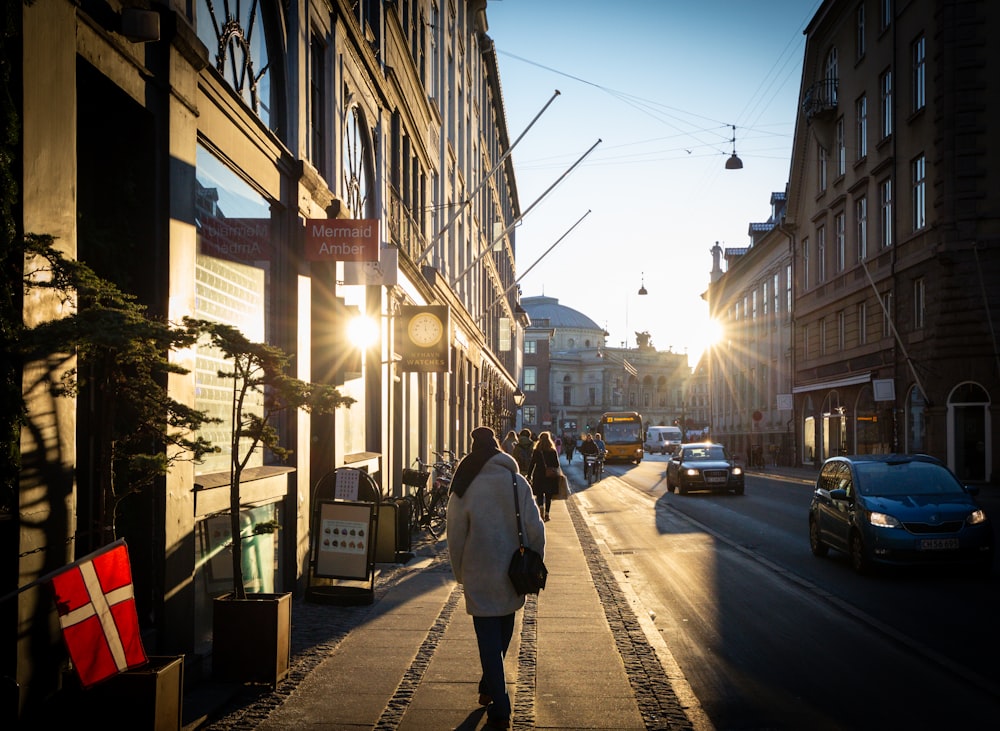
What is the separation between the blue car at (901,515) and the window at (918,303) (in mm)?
21978

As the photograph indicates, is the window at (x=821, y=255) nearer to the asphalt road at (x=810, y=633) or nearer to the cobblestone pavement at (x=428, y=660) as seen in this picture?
the asphalt road at (x=810, y=633)

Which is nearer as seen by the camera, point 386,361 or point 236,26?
point 236,26

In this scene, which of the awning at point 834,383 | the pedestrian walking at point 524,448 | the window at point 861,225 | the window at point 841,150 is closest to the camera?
the pedestrian walking at point 524,448

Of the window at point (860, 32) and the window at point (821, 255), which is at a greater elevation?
the window at point (860, 32)

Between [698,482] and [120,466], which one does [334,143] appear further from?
[698,482]

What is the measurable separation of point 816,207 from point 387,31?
34392 mm

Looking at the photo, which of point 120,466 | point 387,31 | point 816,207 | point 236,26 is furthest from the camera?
point 816,207

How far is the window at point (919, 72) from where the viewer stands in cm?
3512

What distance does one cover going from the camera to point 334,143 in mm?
13586

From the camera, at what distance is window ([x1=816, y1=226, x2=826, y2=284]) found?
4762cm

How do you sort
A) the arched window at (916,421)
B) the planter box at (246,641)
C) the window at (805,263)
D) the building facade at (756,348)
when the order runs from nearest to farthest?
1. the planter box at (246,641)
2. the arched window at (916,421)
3. the window at (805,263)
4. the building facade at (756,348)

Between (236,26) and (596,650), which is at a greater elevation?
(236,26)

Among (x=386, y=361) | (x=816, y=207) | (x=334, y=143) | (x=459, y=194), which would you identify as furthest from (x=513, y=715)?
(x=816, y=207)

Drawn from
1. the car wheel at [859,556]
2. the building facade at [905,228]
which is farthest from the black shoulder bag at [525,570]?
the building facade at [905,228]
